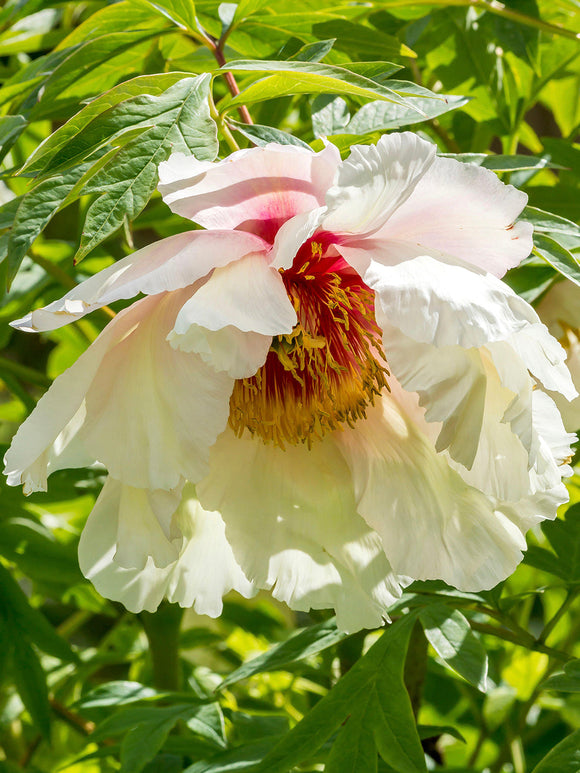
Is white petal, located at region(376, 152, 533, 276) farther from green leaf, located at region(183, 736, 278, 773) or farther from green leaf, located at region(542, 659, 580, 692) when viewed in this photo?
green leaf, located at region(183, 736, 278, 773)

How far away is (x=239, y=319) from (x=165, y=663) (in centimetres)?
49

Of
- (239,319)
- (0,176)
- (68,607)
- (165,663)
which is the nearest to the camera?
(239,319)

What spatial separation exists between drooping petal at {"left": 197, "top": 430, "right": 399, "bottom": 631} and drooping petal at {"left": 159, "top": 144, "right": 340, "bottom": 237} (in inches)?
5.8

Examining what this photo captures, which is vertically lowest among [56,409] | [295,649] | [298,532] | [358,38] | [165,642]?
[165,642]

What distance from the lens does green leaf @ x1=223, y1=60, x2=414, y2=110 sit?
1.27ft

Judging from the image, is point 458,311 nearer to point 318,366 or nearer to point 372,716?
point 318,366

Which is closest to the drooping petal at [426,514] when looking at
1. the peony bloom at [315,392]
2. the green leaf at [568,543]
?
the peony bloom at [315,392]

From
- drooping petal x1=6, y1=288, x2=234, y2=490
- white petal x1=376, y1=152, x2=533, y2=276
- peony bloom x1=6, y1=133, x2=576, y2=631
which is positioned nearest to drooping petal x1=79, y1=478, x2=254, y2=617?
peony bloom x1=6, y1=133, x2=576, y2=631

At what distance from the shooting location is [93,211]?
38 centimetres

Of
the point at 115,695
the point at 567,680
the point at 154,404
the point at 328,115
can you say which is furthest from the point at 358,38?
the point at 115,695

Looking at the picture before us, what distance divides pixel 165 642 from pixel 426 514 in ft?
1.15

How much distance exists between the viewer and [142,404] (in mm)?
406

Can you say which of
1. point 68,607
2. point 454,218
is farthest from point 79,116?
point 68,607

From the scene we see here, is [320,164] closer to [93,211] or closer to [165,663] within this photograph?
[93,211]
